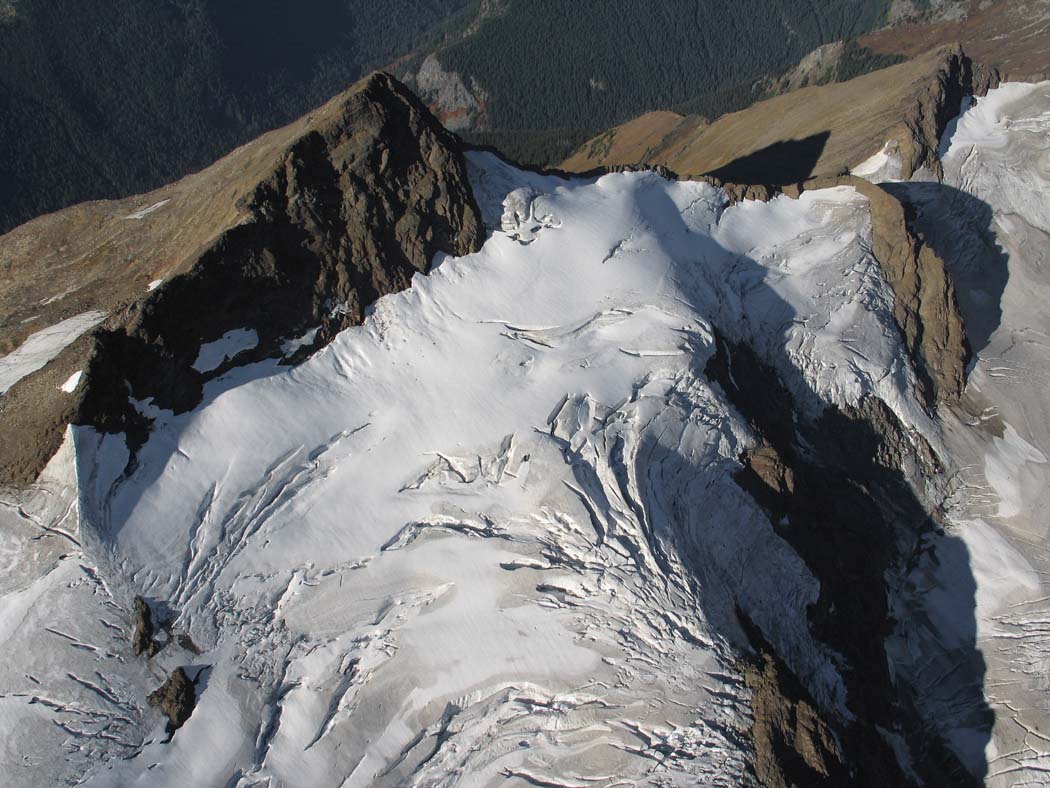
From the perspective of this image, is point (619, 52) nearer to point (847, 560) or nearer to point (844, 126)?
point (844, 126)

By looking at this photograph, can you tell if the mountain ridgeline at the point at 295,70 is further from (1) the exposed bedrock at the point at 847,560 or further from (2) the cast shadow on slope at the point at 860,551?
(1) the exposed bedrock at the point at 847,560

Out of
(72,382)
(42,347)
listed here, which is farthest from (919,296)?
(42,347)

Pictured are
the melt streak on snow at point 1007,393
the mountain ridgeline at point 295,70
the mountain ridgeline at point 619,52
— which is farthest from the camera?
the mountain ridgeline at point 619,52

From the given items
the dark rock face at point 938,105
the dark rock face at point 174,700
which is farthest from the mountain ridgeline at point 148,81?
the dark rock face at point 938,105

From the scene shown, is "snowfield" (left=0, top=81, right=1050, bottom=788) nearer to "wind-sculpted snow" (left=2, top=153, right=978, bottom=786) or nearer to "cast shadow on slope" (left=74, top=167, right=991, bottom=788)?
"wind-sculpted snow" (left=2, top=153, right=978, bottom=786)

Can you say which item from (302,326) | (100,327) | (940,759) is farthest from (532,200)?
(940,759)
